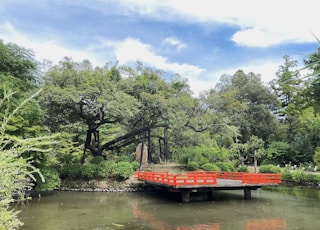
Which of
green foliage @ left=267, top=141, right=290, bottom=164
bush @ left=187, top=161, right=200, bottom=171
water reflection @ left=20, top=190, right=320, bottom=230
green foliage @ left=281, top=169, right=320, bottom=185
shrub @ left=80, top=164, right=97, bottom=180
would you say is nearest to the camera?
water reflection @ left=20, top=190, right=320, bottom=230

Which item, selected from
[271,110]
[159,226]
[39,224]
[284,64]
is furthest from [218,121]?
[284,64]

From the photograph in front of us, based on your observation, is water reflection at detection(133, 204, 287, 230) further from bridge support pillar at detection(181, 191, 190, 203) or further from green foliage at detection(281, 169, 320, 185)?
green foliage at detection(281, 169, 320, 185)

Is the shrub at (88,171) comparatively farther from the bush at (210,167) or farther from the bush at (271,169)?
the bush at (271,169)

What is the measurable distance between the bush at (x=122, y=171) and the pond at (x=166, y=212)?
2.02 meters

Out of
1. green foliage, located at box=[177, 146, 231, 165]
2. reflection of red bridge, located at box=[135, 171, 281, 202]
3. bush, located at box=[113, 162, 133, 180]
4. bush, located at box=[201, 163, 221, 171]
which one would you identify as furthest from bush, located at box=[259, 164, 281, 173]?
bush, located at box=[113, 162, 133, 180]

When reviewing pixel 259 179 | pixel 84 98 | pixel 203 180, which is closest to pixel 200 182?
pixel 203 180

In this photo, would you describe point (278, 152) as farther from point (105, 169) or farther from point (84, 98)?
point (84, 98)

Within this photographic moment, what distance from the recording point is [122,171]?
1608 centimetres

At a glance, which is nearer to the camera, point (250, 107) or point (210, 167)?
point (210, 167)

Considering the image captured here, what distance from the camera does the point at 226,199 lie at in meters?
13.2

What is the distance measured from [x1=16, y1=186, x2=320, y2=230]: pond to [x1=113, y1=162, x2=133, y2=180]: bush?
2.02 meters

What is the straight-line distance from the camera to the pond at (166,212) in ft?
27.1

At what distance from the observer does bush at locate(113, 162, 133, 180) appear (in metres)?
16.1

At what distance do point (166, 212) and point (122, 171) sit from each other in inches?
250
